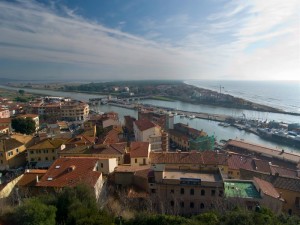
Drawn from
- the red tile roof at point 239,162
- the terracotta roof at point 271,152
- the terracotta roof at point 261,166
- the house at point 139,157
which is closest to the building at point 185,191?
the house at point 139,157

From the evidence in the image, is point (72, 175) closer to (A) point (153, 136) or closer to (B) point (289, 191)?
(A) point (153, 136)

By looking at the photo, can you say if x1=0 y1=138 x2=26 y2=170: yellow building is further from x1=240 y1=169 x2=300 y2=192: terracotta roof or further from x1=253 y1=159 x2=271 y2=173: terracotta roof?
x1=253 y1=159 x2=271 y2=173: terracotta roof

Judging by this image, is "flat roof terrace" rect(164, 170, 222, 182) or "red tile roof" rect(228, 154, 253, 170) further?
"red tile roof" rect(228, 154, 253, 170)

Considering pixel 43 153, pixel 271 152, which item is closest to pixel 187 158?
pixel 43 153

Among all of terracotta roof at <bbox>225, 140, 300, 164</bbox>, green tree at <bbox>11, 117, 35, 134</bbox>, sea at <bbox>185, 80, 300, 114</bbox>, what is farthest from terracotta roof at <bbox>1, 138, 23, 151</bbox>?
sea at <bbox>185, 80, 300, 114</bbox>

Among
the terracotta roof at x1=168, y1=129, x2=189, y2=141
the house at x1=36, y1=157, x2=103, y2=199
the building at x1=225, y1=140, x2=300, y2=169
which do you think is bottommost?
the building at x1=225, y1=140, x2=300, y2=169

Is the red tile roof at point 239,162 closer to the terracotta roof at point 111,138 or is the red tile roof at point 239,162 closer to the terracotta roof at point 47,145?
the terracotta roof at point 111,138
